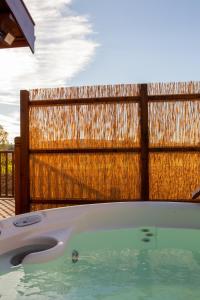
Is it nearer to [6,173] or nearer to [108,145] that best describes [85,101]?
[108,145]

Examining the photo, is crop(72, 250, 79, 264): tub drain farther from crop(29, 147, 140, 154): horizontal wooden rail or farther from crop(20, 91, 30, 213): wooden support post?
crop(20, 91, 30, 213): wooden support post

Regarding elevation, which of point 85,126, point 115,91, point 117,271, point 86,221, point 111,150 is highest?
point 115,91

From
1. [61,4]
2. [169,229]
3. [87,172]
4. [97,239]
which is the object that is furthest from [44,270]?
[61,4]

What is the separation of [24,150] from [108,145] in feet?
3.26

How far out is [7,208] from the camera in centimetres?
498

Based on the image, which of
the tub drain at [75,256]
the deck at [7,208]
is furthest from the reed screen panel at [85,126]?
the tub drain at [75,256]

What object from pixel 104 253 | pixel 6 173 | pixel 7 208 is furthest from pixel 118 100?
pixel 6 173

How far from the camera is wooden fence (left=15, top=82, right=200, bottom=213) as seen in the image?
3863mm

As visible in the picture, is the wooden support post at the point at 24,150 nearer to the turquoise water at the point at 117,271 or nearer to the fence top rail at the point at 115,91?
the fence top rail at the point at 115,91

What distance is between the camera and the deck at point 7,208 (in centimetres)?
457

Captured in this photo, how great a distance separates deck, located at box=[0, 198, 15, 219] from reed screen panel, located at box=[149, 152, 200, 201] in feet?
6.18

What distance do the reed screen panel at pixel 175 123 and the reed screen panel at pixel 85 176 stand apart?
36 cm

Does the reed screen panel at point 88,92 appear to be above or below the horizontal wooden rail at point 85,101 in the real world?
above

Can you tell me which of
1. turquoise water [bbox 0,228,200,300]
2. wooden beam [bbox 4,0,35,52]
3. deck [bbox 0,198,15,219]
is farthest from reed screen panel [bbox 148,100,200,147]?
deck [bbox 0,198,15,219]
